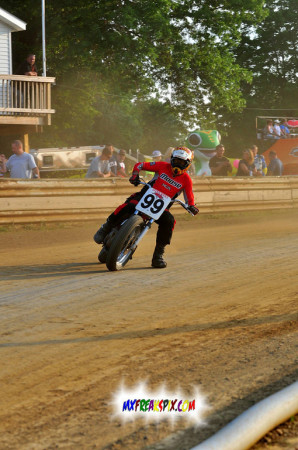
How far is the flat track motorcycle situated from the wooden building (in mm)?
15850

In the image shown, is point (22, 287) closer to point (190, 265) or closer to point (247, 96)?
point (190, 265)

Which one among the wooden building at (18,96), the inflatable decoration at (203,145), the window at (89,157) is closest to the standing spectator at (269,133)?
the inflatable decoration at (203,145)

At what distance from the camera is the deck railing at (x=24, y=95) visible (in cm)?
2350

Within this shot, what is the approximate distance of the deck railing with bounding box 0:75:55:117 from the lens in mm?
23495

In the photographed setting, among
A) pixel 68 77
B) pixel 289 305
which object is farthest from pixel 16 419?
pixel 68 77

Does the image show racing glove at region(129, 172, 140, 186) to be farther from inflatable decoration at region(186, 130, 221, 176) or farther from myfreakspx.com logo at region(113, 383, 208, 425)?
inflatable decoration at region(186, 130, 221, 176)

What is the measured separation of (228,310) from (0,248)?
5.92 meters

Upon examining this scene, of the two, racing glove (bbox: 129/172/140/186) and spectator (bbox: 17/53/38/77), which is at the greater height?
spectator (bbox: 17/53/38/77)

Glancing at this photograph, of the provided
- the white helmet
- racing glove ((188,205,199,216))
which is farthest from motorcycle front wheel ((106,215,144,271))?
the white helmet

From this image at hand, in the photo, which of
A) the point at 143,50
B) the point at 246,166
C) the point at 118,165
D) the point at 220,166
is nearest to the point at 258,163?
the point at 246,166

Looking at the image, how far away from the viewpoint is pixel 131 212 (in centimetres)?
881

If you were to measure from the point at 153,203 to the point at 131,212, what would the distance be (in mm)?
356

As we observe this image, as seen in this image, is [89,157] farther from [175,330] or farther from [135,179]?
[175,330]

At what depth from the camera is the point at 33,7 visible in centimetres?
2969
